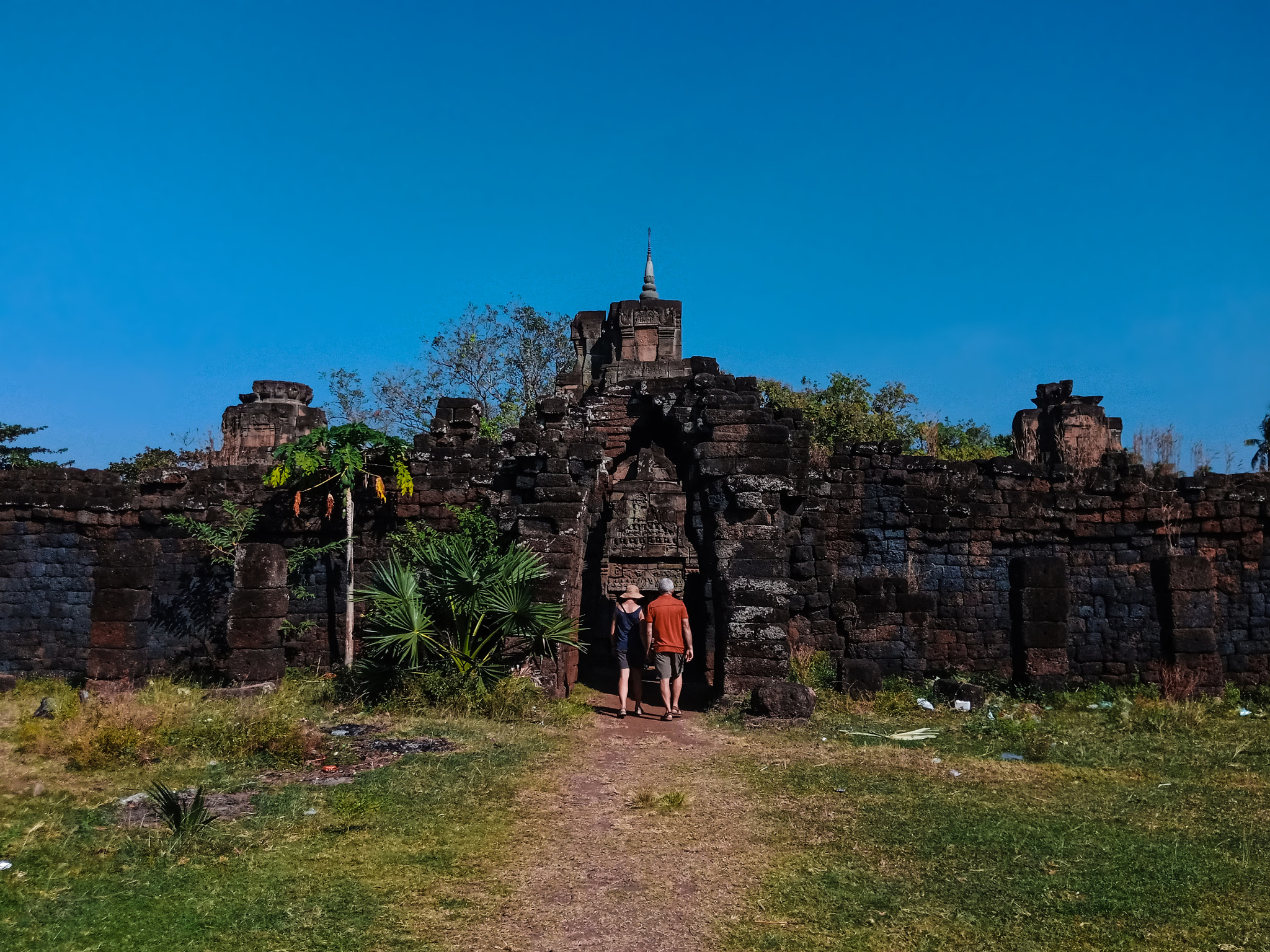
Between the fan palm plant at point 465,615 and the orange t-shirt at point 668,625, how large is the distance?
3.73ft

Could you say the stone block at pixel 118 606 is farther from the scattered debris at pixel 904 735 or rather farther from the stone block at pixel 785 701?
the scattered debris at pixel 904 735

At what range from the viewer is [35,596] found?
15648 mm

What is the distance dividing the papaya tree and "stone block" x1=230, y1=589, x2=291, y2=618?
1.19m

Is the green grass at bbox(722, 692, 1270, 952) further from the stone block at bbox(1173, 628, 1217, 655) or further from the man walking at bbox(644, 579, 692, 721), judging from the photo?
the stone block at bbox(1173, 628, 1217, 655)

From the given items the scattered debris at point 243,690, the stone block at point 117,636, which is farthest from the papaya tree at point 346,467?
the stone block at point 117,636

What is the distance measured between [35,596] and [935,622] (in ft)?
45.2

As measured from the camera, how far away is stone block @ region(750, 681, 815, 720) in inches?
440

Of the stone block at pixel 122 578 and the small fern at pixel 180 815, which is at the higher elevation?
the stone block at pixel 122 578

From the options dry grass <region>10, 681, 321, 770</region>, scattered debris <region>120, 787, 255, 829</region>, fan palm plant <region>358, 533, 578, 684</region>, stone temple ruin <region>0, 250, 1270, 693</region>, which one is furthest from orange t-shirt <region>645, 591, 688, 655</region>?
scattered debris <region>120, 787, 255, 829</region>

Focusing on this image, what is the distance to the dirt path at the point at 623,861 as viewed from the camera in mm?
5402

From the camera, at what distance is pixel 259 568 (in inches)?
510

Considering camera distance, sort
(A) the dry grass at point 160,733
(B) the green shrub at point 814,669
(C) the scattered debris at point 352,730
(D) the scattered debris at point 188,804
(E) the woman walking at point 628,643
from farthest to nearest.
Answer: (B) the green shrub at point 814,669 < (E) the woman walking at point 628,643 < (C) the scattered debris at point 352,730 < (A) the dry grass at point 160,733 < (D) the scattered debris at point 188,804

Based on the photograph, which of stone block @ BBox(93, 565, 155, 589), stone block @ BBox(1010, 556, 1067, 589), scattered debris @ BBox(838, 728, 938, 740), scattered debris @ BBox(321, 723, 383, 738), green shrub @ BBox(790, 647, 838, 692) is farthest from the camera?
stone block @ BBox(93, 565, 155, 589)

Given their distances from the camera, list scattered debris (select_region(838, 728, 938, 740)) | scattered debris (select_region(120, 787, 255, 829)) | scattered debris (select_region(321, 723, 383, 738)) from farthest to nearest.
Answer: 1. scattered debris (select_region(838, 728, 938, 740))
2. scattered debris (select_region(321, 723, 383, 738))
3. scattered debris (select_region(120, 787, 255, 829))
